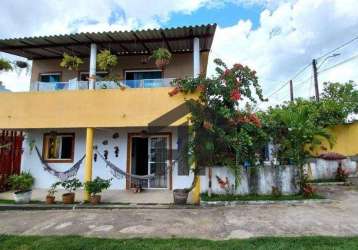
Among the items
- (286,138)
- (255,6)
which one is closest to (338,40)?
(255,6)

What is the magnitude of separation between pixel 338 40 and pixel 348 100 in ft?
11.2

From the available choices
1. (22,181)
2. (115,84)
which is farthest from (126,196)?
(22,181)

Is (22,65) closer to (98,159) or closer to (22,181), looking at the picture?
(22,181)

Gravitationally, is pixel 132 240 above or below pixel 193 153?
below

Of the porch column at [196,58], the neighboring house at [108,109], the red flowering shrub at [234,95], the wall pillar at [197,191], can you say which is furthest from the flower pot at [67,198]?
the red flowering shrub at [234,95]

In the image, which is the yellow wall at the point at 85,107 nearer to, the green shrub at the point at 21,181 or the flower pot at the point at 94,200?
the green shrub at the point at 21,181

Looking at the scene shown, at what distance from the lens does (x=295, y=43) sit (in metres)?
14.7

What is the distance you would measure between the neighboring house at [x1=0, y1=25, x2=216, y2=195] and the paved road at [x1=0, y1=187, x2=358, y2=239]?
2.35 meters

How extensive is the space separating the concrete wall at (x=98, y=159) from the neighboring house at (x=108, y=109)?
4cm

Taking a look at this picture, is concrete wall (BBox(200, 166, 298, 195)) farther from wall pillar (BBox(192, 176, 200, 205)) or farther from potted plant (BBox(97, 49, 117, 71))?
potted plant (BBox(97, 49, 117, 71))

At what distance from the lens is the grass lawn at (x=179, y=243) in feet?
16.4

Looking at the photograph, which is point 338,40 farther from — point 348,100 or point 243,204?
point 243,204

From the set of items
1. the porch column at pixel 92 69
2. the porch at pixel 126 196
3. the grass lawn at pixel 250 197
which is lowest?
the porch at pixel 126 196

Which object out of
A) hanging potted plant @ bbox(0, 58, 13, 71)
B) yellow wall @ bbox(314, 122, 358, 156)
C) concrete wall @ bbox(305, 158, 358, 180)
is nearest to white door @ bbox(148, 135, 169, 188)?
hanging potted plant @ bbox(0, 58, 13, 71)
